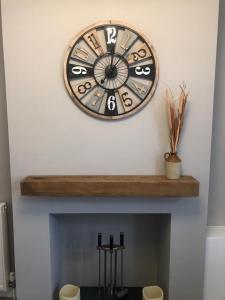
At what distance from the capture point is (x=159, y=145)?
177 cm

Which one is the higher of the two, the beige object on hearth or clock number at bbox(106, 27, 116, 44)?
clock number at bbox(106, 27, 116, 44)

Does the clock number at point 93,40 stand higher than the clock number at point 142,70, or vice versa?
the clock number at point 93,40

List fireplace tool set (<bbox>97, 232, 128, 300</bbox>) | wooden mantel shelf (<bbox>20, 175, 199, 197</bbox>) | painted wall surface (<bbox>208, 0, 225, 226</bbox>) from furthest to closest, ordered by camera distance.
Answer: fireplace tool set (<bbox>97, 232, 128, 300</bbox>), painted wall surface (<bbox>208, 0, 225, 226</bbox>), wooden mantel shelf (<bbox>20, 175, 199, 197</bbox>)

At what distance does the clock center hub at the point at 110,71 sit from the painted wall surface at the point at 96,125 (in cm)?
28

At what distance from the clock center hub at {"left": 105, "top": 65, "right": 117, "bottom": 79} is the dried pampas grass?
0.35m

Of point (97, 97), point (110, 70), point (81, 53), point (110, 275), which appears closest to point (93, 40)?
point (81, 53)

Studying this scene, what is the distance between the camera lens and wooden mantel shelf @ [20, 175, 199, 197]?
165 centimetres

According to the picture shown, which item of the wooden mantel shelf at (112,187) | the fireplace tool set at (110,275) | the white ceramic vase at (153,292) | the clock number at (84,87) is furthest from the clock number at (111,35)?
the white ceramic vase at (153,292)

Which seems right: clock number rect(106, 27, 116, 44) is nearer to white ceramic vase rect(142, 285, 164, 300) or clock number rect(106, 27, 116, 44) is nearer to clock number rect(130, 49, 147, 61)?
clock number rect(130, 49, 147, 61)

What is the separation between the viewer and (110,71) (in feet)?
5.59

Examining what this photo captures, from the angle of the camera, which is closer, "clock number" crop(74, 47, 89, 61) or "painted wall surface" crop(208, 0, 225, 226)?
"clock number" crop(74, 47, 89, 61)

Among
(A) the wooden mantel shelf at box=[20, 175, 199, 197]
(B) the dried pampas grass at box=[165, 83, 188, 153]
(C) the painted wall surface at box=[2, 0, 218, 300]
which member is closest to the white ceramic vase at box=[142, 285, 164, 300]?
(C) the painted wall surface at box=[2, 0, 218, 300]

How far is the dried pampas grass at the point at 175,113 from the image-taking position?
1.69 metres

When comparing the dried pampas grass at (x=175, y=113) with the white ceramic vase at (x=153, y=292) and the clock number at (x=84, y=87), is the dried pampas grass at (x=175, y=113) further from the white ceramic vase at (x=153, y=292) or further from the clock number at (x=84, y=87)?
the white ceramic vase at (x=153, y=292)
